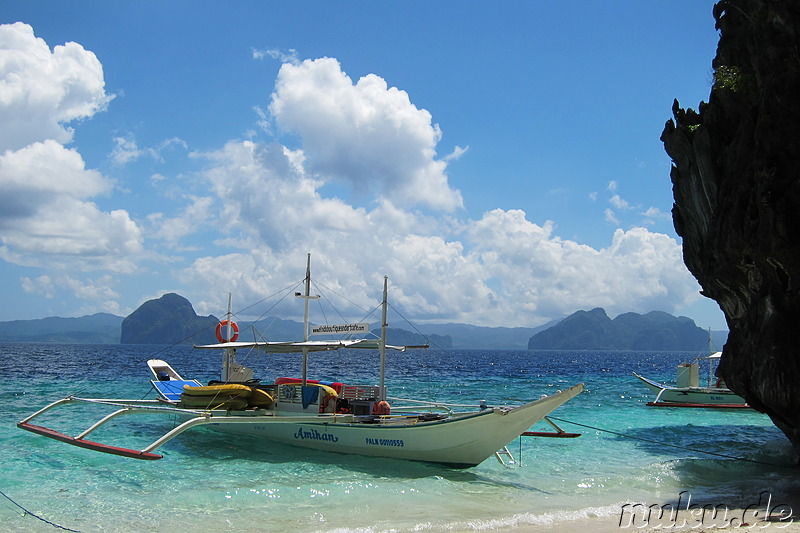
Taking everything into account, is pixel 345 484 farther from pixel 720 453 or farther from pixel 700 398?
pixel 700 398

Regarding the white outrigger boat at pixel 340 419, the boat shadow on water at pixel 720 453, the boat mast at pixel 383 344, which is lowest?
the boat shadow on water at pixel 720 453

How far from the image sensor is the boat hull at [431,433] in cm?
1681

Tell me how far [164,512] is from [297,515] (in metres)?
2.98

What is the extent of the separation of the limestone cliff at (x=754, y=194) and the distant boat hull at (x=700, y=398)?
51.0 ft

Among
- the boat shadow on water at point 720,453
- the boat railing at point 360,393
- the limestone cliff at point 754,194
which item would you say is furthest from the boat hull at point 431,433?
the limestone cliff at point 754,194

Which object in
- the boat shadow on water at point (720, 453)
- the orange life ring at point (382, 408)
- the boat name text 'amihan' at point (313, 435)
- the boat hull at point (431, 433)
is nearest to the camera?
the boat hull at point (431, 433)

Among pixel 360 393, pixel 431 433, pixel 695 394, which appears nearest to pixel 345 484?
pixel 431 433

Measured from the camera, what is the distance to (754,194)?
17.0 metres

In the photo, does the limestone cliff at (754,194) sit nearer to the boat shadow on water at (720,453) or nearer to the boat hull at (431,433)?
the boat shadow on water at (720,453)

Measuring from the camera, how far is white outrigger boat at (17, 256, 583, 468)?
55.4ft

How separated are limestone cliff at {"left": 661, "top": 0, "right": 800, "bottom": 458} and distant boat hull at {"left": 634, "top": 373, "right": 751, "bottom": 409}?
15.5 metres

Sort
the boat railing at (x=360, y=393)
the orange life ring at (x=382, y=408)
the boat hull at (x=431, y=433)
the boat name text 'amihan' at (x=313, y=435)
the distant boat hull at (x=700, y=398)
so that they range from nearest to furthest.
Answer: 1. the boat hull at (x=431, y=433)
2. the boat name text 'amihan' at (x=313, y=435)
3. the orange life ring at (x=382, y=408)
4. the boat railing at (x=360, y=393)
5. the distant boat hull at (x=700, y=398)

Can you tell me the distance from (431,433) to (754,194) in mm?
11273

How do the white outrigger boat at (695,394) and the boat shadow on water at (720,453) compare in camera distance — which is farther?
the white outrigger boat at (695,394)
